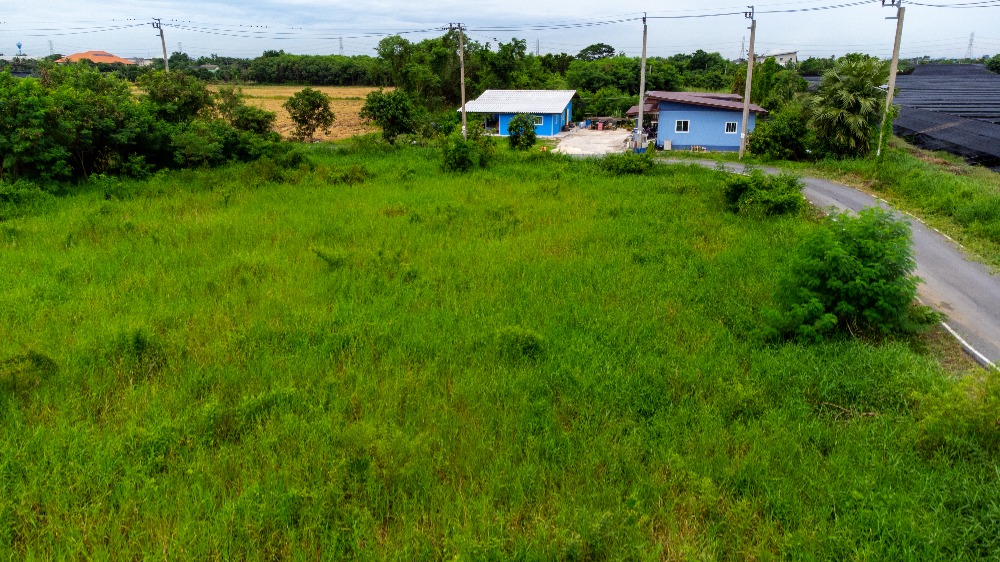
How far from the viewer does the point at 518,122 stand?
2684 cm

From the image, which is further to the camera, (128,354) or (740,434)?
(128,354)

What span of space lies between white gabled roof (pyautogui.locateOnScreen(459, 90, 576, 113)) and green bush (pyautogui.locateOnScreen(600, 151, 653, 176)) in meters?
16.2

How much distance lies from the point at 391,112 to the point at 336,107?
994 inches

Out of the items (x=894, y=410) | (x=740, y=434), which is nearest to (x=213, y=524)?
(x=740, y=434)

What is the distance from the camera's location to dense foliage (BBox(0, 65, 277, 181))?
49.8ft

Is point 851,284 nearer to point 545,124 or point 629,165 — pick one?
point 629,165

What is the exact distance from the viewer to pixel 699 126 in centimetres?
2928

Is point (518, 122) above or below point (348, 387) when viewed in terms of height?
above

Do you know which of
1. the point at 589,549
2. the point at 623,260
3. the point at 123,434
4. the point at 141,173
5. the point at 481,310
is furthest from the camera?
the point at 141,173

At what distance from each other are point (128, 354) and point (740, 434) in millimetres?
6718

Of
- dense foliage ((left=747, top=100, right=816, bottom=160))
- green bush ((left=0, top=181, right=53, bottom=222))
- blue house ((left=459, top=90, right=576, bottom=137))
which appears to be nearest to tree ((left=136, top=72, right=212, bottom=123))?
green bush ((left=0, top=181, right=53, bottom=222))

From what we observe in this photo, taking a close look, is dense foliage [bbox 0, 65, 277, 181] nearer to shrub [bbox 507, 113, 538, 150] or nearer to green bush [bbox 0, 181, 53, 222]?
green bush [bbox 0, 181, 53, 222]

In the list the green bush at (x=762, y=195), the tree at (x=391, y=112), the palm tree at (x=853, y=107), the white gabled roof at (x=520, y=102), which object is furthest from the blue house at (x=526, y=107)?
the green bush at (x=762, y=195)

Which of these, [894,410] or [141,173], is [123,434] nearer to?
[894,410]
